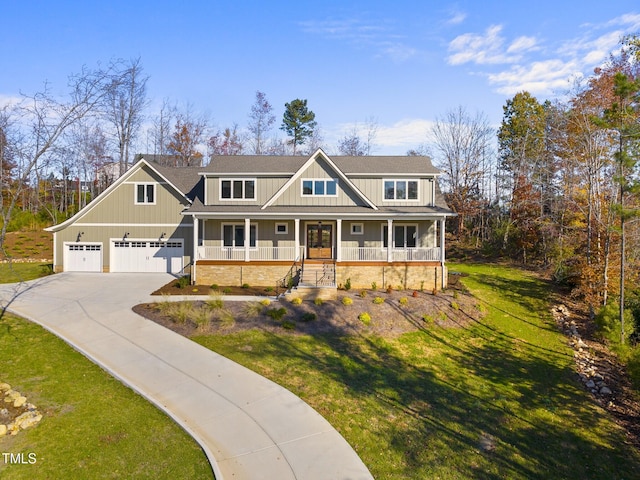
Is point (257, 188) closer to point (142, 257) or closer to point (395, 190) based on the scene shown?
point (395, 190)

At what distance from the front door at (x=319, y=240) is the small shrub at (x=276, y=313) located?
6.89m

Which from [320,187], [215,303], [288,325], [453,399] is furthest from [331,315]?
[320,187]

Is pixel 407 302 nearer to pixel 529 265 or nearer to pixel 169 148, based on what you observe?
pixel 529 265

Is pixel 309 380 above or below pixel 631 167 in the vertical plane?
below

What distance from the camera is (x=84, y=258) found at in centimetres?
2198

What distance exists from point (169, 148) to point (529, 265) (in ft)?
120

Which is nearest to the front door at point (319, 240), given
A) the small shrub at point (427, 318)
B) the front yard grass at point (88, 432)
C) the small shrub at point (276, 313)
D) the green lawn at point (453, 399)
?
the small shrub at point (276, 313)

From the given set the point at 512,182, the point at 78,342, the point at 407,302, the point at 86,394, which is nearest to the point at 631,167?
the point at 407,302

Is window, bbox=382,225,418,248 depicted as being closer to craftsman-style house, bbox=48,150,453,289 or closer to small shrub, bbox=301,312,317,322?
craftsman-style house, bbox=48,150,453,289

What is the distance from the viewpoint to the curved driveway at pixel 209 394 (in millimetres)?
6570

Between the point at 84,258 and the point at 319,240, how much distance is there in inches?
Result: 538

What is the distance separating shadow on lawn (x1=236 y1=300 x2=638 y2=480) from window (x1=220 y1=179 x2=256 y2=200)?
1057 centimetres

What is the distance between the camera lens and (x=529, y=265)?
27359 mm

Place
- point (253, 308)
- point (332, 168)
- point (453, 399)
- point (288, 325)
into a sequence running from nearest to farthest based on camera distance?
point (453, 399)
point (288, 325)
point (253, 308)
point (332, 168)
